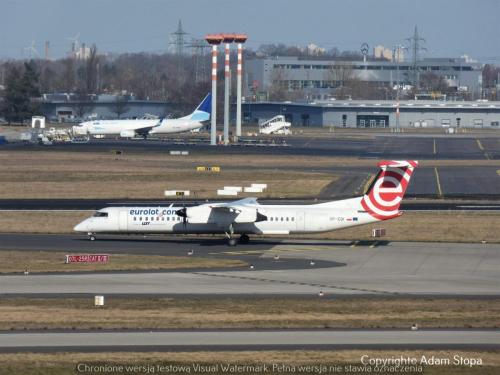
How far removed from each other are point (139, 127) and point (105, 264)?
112 metres

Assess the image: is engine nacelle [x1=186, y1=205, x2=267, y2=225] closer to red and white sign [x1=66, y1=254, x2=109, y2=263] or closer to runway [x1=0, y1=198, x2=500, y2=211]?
red and white sign [x1=66, y1=254, x2=109, y2=263]

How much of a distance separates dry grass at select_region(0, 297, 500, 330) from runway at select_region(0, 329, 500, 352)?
46.6 inches

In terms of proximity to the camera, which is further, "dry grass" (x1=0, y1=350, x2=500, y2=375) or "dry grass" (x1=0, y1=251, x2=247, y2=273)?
"dry grass" (x1=0, y1=251, x2=247, y2=273)

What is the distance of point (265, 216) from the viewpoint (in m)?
60.4

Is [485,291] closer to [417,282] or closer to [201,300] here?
[417,282]

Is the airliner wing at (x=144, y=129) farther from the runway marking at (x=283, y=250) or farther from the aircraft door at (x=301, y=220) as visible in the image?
the aircraft door at (x=301, y=220)

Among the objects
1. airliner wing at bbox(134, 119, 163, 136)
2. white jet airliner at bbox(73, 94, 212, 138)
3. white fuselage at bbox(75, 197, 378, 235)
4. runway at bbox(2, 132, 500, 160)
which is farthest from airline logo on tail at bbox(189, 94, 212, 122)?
white fuselage at bbox(75, 197, 378, 235)

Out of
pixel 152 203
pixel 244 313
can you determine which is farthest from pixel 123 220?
pixel 244 313

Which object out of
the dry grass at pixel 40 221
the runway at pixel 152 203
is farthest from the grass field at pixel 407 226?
the runway at pixel 152 203

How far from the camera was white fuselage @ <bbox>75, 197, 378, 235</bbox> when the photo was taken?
59438mm

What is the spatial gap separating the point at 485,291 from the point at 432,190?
146 ft

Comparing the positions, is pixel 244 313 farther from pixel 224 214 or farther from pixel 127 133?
pixel 127 133

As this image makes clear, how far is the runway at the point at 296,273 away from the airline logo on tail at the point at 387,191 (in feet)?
A: 7.36

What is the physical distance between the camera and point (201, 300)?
43.5 m
